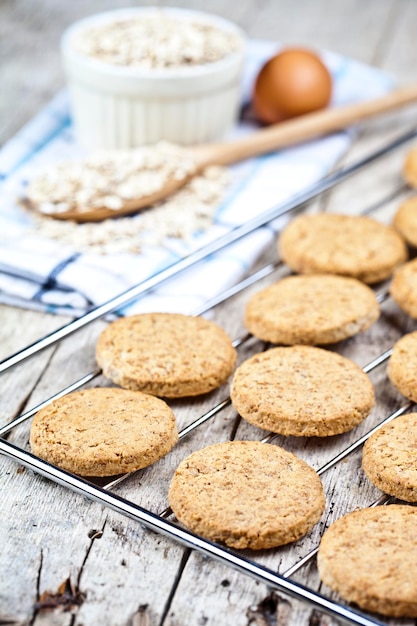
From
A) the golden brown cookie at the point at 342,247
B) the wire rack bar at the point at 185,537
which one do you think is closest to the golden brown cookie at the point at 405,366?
the golden brown cookie at the point at 342,247

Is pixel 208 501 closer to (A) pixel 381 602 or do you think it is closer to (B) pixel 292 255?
(A) pixel 381 602

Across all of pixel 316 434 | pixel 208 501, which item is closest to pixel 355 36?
pixel 316 434

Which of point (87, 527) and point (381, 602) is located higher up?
point (381, 602)

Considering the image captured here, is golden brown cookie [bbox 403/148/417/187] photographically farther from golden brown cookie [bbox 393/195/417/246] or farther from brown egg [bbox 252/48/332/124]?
brown egg [bbox 252/48/332/124]

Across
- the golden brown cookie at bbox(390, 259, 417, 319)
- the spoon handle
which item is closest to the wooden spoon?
the spoon handle

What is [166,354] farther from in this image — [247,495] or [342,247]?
[342,247]

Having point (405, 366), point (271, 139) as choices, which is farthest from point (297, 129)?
point (405, 366)
